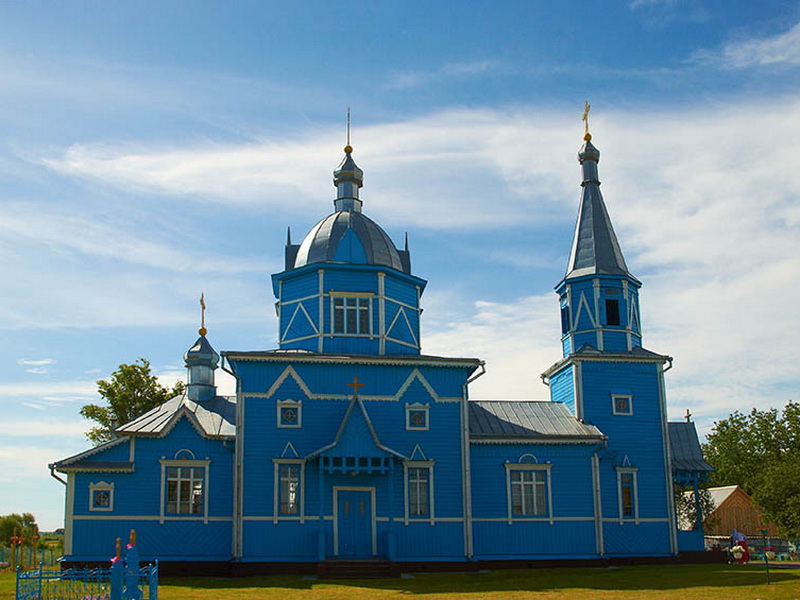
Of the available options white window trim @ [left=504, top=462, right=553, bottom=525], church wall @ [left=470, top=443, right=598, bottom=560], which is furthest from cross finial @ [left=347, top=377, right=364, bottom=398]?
white window trim @ [left=504, top=462, right=553, bottom=525]

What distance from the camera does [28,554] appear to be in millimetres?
34844

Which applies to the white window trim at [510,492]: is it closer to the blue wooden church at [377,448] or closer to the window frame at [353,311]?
the blue wooden church at [377,448]

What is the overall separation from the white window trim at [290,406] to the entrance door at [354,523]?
235cm

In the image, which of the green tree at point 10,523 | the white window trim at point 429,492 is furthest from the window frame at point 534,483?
the green tree at point 10,523

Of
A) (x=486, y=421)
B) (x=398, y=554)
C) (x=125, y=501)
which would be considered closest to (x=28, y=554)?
(x=125, y=501)

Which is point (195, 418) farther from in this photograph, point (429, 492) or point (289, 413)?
point (429, 492)

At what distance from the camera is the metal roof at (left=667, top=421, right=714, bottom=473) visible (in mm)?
28984

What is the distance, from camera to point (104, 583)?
18.8m

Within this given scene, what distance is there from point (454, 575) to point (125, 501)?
9748 millimetres

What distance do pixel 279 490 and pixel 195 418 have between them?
3378 millimetres

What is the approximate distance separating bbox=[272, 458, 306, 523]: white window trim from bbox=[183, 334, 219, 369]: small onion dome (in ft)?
17.4

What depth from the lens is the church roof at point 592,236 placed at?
30.3 m

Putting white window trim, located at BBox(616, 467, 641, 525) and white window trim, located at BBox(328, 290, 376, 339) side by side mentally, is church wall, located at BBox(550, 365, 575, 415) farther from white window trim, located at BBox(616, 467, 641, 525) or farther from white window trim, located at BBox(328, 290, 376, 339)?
white window trim, located at BBox(328, 290, 376, 339)

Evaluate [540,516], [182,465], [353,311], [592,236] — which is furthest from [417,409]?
[592,236]
